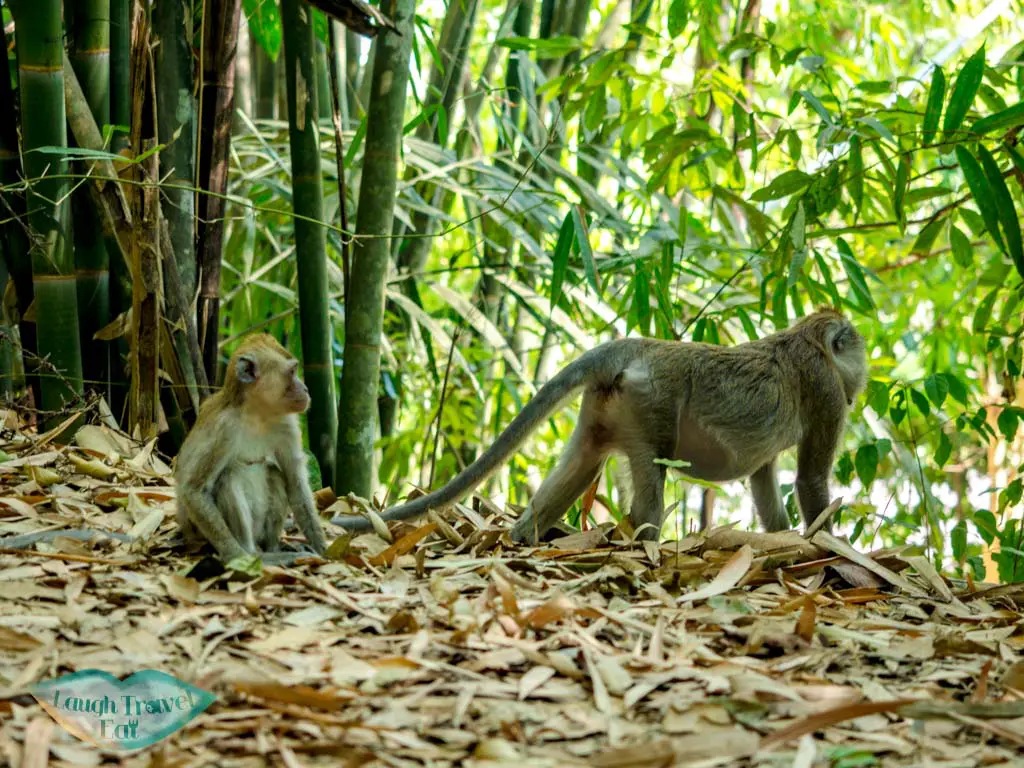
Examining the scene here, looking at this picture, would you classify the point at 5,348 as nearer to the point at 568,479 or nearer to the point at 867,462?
the point at 568,479

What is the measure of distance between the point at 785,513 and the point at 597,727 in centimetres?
275

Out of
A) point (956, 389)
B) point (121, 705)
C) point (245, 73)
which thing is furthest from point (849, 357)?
point (245, 73)

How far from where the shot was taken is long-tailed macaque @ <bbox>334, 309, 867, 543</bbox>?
428 centimetres

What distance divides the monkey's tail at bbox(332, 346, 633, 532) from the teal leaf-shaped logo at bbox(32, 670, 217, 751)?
5.23 feet

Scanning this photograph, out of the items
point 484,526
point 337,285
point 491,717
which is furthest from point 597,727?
point 337,285

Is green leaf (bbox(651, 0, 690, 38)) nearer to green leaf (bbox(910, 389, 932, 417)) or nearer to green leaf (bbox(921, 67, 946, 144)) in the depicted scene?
green leaf (bbox(921, 67, 946, 144))

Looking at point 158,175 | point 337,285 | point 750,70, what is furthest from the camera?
point 750,70

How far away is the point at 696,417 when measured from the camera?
4484 millimetres

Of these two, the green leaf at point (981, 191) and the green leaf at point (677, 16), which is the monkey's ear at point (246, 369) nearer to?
the green leaf at point (677, 16)

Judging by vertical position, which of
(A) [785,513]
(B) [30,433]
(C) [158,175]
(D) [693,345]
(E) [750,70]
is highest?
(E) [750,70]

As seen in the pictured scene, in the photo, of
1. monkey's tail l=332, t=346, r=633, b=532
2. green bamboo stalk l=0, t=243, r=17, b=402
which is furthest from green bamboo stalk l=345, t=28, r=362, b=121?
monkey's tail l=332, t=346, r=633, b=532

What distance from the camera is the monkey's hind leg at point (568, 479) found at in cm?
446

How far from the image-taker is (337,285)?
6207 mm

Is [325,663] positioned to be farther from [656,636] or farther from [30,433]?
[30,433]
